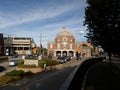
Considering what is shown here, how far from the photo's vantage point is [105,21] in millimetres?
30844

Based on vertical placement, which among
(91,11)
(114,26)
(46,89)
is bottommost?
(46,89)

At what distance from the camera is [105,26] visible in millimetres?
30828

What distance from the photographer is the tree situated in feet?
95.3

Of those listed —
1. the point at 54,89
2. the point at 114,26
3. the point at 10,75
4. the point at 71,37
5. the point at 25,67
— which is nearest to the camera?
the point at 54,89

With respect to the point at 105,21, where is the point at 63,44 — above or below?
above

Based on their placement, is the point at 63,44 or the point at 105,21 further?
the point at 63,44

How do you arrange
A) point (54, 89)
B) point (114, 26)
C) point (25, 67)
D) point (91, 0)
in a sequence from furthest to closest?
point (25, 67)
point (91, 0)
point (114, 26)
point (54, 89)

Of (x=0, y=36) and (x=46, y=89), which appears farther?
(x=0, y=36)

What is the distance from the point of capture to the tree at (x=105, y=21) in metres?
29.1

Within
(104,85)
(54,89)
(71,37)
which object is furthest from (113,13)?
(71,37)

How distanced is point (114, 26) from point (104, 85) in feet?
22.5

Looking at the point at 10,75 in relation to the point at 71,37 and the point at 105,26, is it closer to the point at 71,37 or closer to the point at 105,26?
the point at 105,26

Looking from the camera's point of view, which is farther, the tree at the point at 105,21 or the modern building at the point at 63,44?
the modern building at the point at 63,44

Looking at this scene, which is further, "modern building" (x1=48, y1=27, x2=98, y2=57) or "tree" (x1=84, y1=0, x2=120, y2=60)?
"modern building" (x1=48, y1=27, x2=98, y2=57)
